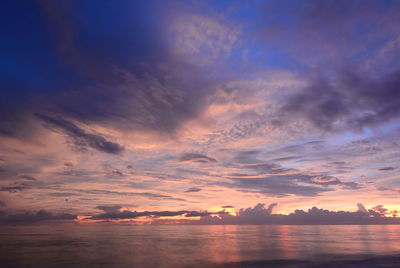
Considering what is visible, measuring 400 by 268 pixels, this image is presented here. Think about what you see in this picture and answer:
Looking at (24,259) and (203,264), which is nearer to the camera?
(203,264)

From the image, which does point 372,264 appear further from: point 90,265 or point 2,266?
point 2,266

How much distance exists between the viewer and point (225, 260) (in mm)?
51219

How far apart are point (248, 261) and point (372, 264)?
21.4 meters

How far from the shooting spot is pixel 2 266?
45.6 m

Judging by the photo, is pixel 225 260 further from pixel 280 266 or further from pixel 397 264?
pixel 397 264

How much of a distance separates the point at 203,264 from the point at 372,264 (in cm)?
2960

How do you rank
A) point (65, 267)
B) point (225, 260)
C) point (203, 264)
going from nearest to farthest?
point (65, 267) → point (203, 264) → point (225, 260)

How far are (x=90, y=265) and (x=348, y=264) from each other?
4494 cm

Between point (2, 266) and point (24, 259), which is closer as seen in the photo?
point (2, 266)

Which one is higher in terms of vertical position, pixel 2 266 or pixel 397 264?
pixel 397 264

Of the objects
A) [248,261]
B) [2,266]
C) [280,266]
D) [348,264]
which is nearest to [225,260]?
[248,261]

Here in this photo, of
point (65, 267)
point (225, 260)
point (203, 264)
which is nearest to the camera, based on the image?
point (65, 267)

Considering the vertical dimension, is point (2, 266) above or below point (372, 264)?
below

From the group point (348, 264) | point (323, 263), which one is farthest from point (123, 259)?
point (348, 264)
